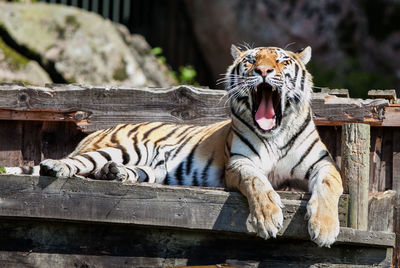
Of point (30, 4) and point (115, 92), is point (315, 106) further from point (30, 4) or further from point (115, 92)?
point (30, 4)

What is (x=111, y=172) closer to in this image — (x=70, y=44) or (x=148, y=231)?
(x=148, y=231)

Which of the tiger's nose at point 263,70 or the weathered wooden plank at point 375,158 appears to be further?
the weathered wooden plank at point 375,158

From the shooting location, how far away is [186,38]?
10930 millimetres

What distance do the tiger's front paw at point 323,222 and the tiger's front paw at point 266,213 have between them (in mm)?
169

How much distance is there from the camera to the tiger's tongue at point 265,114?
4.71 m

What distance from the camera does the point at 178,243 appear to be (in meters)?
4.34

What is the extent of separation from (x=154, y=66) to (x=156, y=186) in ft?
17.4

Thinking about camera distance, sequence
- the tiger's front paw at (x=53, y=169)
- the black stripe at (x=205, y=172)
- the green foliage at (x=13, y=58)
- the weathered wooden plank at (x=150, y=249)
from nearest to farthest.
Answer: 1. the weathered wooden plank at (x=150, y=249)
2. the tiger's front paw at (x=53, y=169)
3. the black stripe at (x=205, y=172)
4. the green foliage at (x=13, y=58)

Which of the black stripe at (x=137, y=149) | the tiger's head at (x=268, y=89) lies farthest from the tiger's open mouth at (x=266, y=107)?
the black stripe at (x=137, y=149)

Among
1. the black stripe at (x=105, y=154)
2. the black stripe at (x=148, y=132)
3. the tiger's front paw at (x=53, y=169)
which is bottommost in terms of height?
the black stripe at (x=105, y=154)

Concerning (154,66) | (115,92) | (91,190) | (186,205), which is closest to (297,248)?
(186,205)

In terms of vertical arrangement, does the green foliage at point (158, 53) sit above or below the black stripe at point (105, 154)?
below

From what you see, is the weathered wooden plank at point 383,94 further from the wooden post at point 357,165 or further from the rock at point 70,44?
A: the rock at point 70,44

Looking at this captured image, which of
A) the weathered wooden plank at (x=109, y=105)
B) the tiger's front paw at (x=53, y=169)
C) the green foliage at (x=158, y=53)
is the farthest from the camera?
the green foliage at (x=158, y=53)
